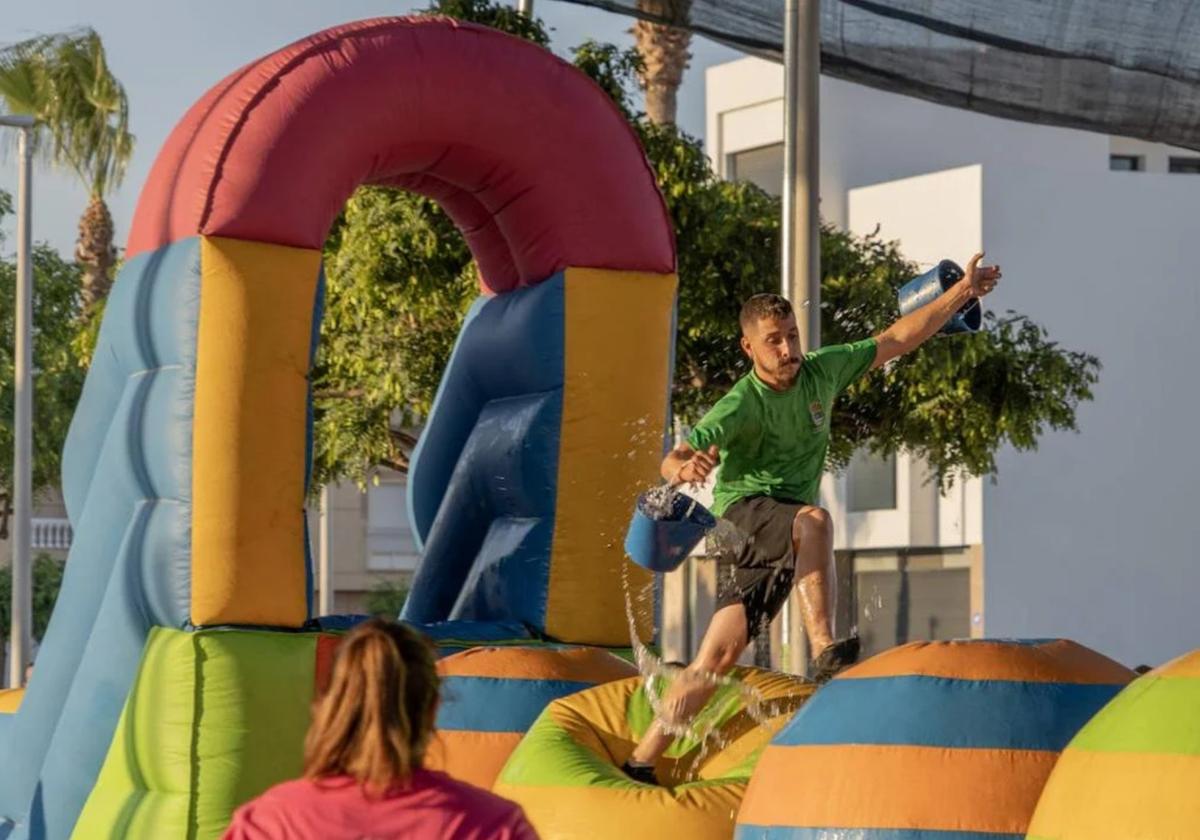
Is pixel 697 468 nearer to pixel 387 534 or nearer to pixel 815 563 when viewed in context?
pixel 815 563

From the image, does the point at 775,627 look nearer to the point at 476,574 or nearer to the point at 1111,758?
the point at 476,574

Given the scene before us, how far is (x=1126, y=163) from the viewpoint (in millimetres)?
33156

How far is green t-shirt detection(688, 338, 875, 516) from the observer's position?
721 cm

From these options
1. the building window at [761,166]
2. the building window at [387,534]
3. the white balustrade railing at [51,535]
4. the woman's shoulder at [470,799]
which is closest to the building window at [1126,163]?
the building window at [761,166]

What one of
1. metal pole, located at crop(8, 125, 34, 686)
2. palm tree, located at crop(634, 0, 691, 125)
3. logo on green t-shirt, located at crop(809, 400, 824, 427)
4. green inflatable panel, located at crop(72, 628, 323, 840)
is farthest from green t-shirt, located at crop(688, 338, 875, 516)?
palm tree, located at crop(634, 0, 691, 125)

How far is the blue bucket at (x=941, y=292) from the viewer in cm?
764

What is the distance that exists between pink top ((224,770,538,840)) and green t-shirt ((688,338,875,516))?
11.5 ft

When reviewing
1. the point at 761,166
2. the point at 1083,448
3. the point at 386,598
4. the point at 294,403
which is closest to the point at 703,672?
the point at 294,403

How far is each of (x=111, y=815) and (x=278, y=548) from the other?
3.73ft

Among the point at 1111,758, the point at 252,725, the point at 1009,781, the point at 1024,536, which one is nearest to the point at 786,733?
the point at 1009,781

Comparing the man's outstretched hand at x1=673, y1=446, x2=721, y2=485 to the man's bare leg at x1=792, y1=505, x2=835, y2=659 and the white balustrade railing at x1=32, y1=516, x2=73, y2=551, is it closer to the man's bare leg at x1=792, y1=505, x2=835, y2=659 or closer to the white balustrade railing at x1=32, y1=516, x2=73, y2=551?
the man's bare leg at x1=792, y1=505, x2=835, y2=659

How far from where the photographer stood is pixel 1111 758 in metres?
5.15

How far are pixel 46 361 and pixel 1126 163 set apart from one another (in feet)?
50.0

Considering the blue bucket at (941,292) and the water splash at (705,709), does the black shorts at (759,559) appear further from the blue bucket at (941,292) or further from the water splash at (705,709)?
the blue bucket at (941,292)
